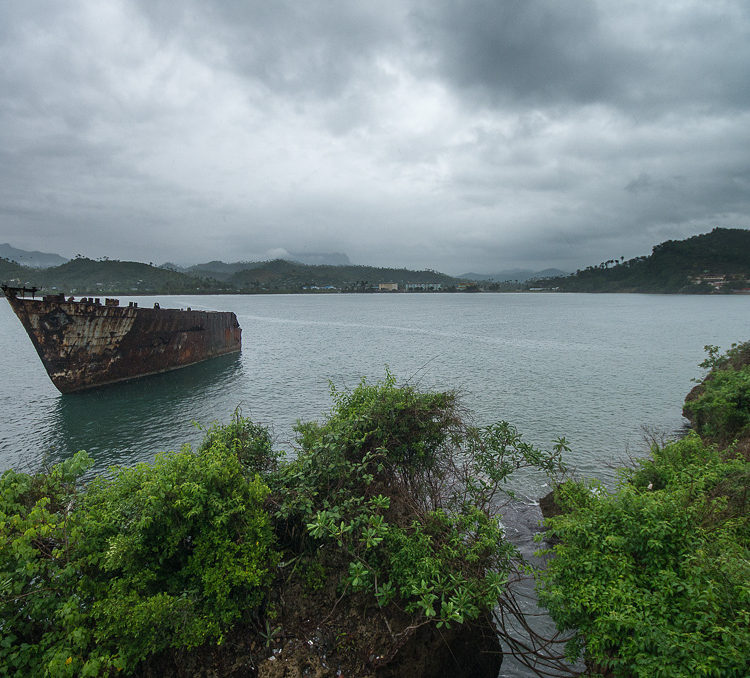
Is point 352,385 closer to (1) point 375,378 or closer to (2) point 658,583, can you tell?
(1) point 375,378

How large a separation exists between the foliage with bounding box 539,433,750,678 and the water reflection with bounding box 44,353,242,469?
1778 cm

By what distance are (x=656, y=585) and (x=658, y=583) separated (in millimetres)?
40

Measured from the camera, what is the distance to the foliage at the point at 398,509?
6441 mm

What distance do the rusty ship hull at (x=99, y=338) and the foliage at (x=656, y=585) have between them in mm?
31490

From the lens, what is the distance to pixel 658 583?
5719 mm

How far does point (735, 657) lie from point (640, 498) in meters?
2.87

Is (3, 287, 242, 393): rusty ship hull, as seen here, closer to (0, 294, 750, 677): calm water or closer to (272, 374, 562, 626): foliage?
(0, 294, 750, 677): calm water

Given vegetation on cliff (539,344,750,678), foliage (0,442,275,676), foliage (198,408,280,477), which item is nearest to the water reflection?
foliage (198,408,280,477)

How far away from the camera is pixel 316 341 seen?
58188 mm

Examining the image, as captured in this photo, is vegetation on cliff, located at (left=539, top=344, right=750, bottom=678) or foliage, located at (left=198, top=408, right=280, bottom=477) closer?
vegetation on cliff, located at (left=539, top=344, right=750, bottom=678)

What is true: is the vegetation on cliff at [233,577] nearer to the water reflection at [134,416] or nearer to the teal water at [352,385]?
the teal water at [352,385]

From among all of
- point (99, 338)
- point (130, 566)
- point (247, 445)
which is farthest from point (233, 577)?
point (99, 338)

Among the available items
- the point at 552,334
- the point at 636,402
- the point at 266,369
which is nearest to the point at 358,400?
the point at 636,402

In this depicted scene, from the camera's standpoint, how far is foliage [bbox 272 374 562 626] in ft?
21.1
